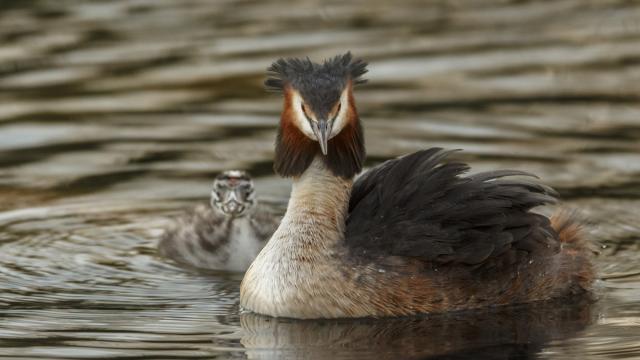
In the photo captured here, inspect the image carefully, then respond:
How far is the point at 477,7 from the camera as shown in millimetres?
19312

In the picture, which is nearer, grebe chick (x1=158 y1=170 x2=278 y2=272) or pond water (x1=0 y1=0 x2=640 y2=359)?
pond water (x1=0 y1=0 x2=640 y2=359)

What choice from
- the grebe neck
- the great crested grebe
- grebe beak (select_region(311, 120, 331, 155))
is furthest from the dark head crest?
the grebe neck

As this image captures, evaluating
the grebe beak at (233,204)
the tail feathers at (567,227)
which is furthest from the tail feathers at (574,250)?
the grebe beak at (233,204)

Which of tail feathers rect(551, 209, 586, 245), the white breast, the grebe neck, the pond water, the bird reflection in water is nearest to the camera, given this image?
the bird reflection in water

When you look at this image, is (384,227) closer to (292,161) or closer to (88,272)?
(292,161)

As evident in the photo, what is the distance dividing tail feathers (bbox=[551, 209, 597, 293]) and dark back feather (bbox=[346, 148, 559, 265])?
0.63ft

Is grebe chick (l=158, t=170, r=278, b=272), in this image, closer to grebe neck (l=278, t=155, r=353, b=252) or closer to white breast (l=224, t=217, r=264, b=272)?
white breast (l=224, t=217, r=264, b=272)

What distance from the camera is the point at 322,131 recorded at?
30.2 feet

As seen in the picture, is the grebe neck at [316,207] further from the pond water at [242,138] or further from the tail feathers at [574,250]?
the tail feathers at [574,250]

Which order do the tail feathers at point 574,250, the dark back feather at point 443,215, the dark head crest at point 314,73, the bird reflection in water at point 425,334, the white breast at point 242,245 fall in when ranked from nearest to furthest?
the bird reflection in water at point 425,334
the dark head crest at point 314,73
the dark back feather at point 443,215
the tail feathers at point 574,250
the white breast at point 242,245

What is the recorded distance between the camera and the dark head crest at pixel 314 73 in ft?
30.9

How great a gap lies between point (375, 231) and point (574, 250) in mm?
1355

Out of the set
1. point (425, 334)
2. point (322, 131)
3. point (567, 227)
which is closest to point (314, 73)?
point (322, 131)

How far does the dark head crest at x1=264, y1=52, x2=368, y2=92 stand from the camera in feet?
30.9
